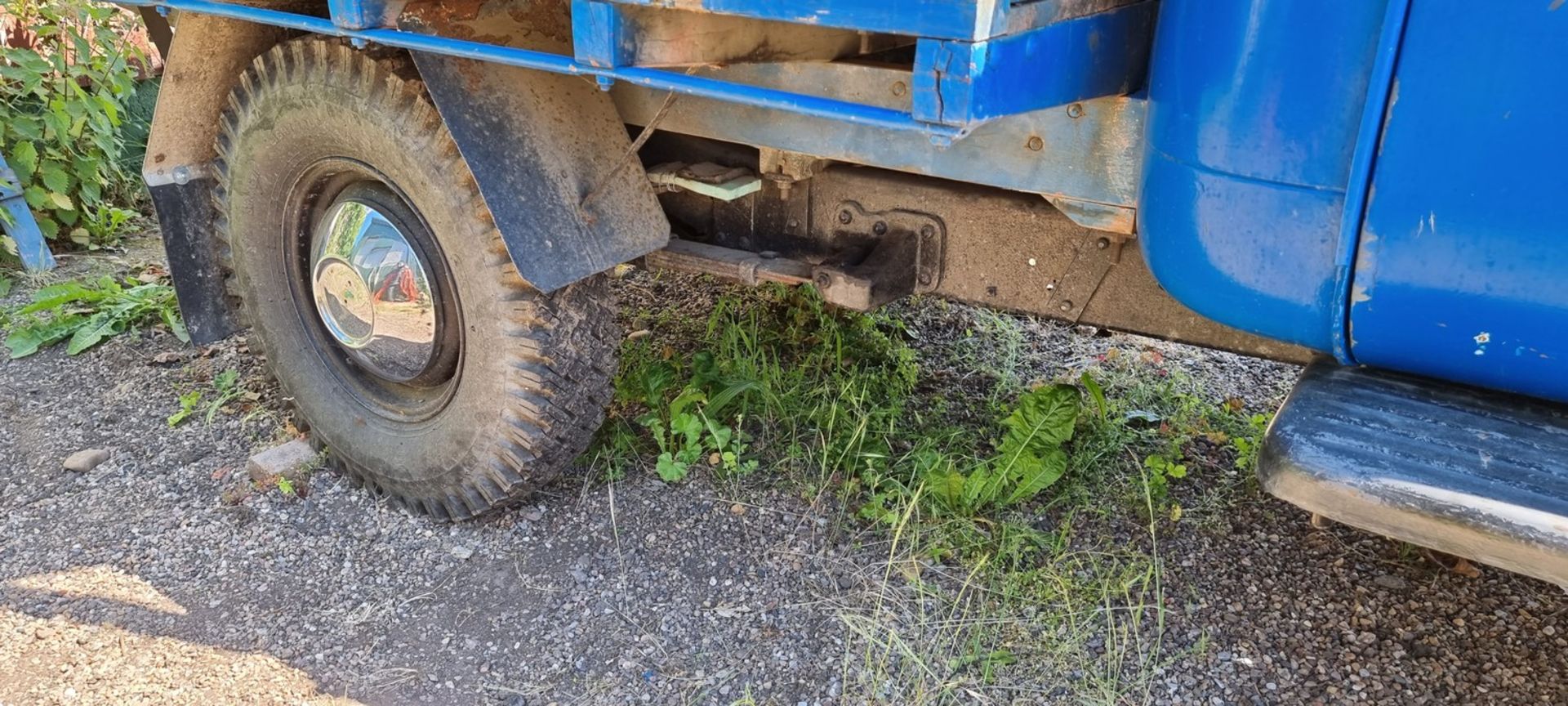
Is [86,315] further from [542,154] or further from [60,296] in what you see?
[542,154]

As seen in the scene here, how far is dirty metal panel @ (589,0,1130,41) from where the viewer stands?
166cm

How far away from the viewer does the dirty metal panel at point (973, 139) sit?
208 cm

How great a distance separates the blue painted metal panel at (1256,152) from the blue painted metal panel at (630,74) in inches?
14.3

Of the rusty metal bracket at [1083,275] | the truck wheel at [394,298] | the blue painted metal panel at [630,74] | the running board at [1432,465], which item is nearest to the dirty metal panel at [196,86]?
the truck wheel at [394,298]

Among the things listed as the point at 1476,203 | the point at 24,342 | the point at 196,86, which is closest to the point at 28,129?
the point at 24,342

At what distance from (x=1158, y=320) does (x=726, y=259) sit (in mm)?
985

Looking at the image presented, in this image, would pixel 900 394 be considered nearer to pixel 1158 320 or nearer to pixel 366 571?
pixel 1158 320

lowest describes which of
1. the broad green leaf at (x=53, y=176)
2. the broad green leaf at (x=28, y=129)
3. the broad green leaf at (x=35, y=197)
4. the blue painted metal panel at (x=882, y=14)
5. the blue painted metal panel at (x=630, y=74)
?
the broad green leaf at (x=35, y=197)

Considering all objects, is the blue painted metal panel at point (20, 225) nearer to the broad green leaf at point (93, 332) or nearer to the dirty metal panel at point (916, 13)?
the broad green leaf at point (93, 332)

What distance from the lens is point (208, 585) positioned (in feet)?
9.32

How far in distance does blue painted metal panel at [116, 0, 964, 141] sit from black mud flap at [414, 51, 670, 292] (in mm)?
170

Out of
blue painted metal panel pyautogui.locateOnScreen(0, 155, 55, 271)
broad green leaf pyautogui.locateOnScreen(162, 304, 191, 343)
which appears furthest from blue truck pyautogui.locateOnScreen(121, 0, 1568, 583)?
blue painted metal panel pyautogui.locateOnScreen(0, 155, 55, 271)

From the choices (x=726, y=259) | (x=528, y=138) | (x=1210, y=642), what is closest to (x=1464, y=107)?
(x=1210, y=642)

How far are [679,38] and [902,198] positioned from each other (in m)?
0.79
